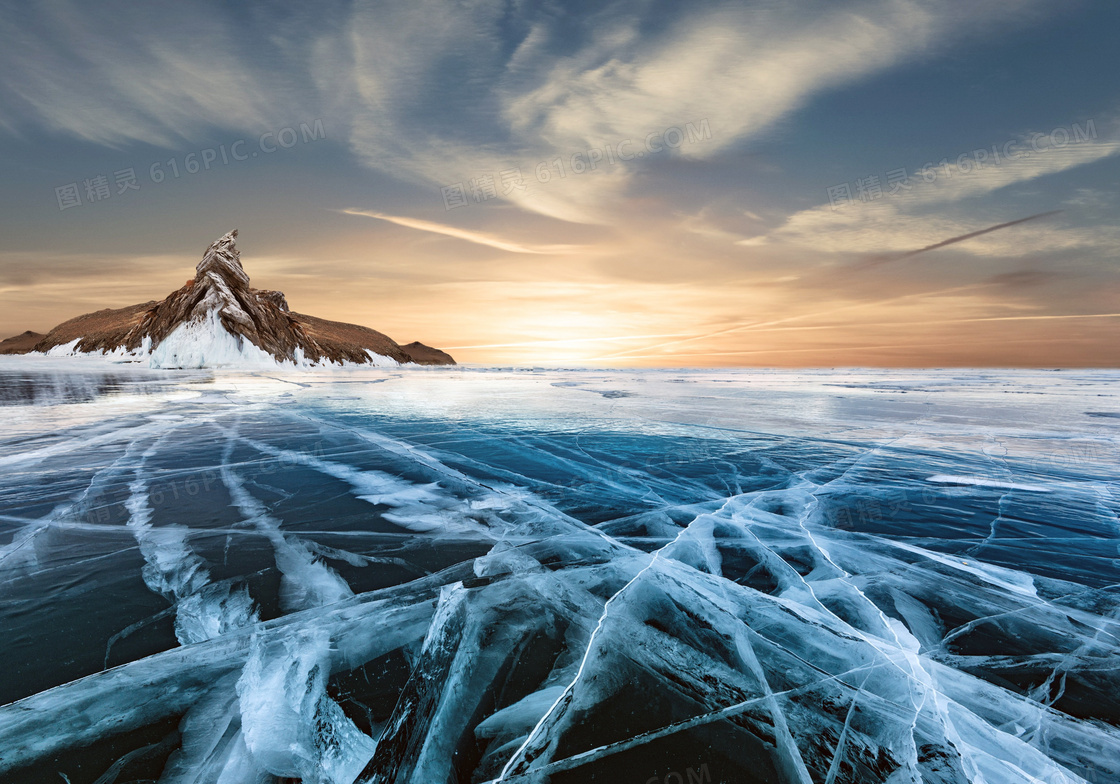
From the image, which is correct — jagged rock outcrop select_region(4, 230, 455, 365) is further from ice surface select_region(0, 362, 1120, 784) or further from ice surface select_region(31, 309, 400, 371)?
ice surface select_region(0, 362, 1120, 784)

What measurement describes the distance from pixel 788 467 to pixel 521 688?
5.96 metres

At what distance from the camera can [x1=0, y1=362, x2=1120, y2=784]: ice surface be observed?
6.05 feet

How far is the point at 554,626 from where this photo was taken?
8.85 feet

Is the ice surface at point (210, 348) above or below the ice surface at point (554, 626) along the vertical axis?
above

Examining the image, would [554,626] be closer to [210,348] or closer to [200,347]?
[210,348]

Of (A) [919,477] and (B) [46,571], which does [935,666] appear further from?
(B) [46,571]

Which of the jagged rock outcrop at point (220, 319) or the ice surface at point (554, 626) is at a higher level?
the jagged rock outcrop at point (220, 319)

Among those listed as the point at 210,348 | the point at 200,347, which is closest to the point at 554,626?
the point at 210,348

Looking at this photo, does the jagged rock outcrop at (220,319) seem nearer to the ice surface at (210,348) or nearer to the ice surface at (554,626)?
the ice surface at (210,348)

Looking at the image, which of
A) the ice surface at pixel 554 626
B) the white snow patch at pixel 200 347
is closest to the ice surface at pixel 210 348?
the white snow patch at pixel 200 347

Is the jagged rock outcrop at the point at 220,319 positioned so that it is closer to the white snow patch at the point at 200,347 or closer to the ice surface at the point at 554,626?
the white snow patch at the point at 200,347

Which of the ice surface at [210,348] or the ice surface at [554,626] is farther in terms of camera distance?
the ice surface at [210,348]

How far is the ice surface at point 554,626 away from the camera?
6.05ft

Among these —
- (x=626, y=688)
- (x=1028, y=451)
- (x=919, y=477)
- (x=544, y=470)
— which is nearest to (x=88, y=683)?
(x=626, y=688)
